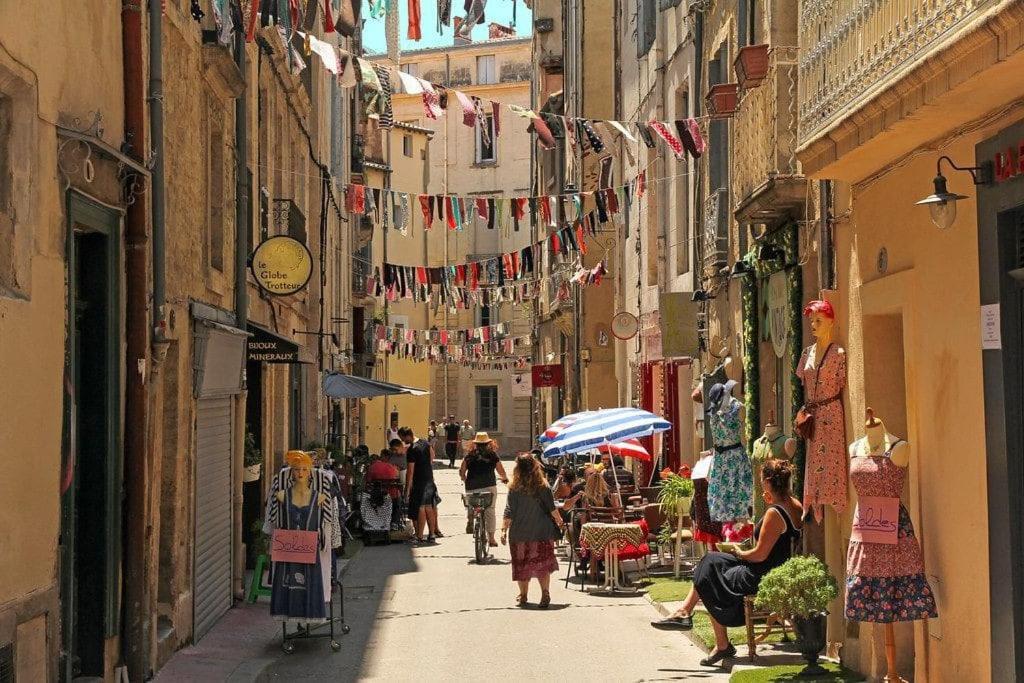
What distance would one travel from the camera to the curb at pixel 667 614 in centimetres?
1280

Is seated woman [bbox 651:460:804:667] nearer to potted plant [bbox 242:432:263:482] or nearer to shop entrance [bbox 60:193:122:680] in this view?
shop entrance [bbox 60:193:122:680]

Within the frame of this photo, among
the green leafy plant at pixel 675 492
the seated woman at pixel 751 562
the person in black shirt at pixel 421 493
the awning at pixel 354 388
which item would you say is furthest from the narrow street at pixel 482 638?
the awning at pixel 354 388

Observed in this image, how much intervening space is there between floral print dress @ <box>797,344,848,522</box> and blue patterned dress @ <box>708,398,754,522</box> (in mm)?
2349

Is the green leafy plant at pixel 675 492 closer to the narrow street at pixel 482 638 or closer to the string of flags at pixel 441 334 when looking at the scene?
the narrow street at pixel 482 638

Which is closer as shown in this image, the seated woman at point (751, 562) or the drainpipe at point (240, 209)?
the seated woman at point (751, 562)

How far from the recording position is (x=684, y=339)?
62.8 ft

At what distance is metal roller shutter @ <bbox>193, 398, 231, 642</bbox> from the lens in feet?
45.6

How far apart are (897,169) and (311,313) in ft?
61.6

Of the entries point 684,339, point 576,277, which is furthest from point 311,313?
point 684,339

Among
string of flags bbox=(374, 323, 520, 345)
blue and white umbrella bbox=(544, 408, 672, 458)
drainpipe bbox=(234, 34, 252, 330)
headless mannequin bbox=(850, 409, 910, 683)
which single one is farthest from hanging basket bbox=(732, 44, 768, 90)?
string of flags bbox=(374, 323, 520, 345)

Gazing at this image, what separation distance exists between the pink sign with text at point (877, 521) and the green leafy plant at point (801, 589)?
3.90 feet

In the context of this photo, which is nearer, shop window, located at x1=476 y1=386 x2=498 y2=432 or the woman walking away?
the woman walking away

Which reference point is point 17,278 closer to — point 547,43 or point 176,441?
point 176,441

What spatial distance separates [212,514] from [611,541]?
15.4 ft
